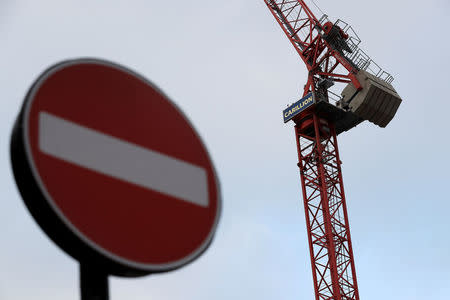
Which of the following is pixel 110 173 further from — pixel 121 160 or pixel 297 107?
pixel 297 107

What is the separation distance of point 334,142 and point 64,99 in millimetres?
31006

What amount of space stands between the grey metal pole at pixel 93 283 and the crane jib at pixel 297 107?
3006 cm

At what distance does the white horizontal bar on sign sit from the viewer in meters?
2.06

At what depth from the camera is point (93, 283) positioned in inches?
79.7

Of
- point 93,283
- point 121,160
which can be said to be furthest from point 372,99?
point 93,283

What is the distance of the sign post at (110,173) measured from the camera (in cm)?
198

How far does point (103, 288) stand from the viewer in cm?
203

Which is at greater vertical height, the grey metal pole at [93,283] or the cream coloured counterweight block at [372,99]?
the cream coloured counterweight block at [372,99]

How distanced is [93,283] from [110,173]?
1.20 ft

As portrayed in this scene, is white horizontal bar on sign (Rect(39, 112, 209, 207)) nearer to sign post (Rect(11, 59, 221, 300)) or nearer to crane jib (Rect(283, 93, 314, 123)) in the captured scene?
sign post (Rect(11, 59, 221, 300))

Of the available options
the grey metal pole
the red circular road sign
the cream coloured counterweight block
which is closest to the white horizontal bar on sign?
the red circular road sign

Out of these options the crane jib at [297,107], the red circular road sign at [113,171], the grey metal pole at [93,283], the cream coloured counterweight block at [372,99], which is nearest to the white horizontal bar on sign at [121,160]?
the red circular road sign at [113,171]

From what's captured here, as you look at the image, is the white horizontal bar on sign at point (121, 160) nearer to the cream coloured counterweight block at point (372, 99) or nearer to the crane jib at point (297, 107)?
the cream coloured counterweight block at point (372, 99)

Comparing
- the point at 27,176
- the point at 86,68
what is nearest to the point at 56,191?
the point at 27,176
